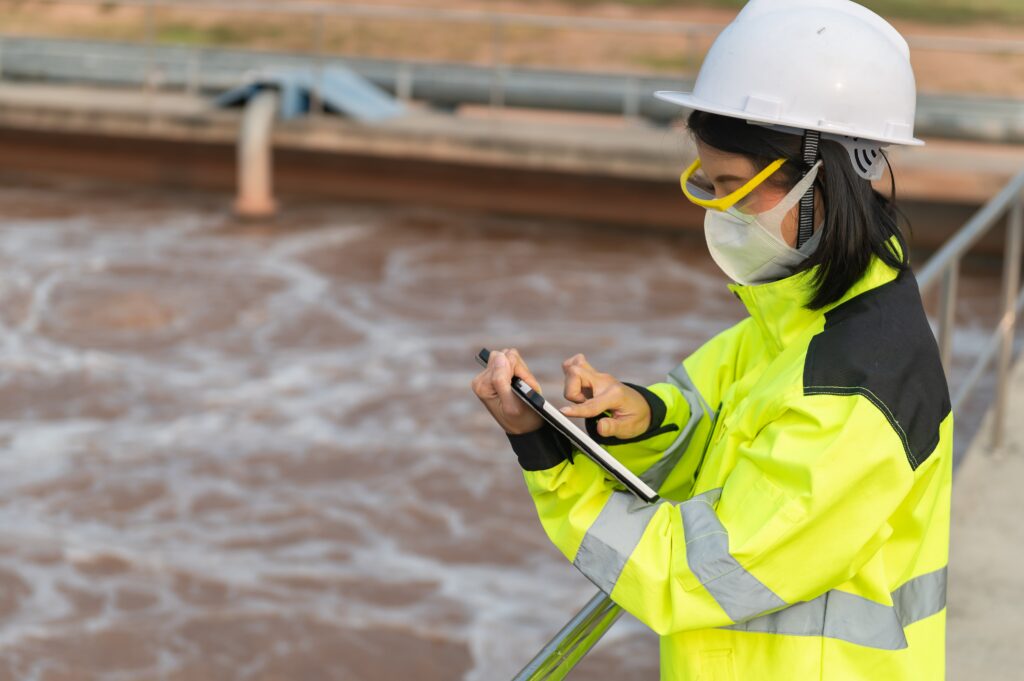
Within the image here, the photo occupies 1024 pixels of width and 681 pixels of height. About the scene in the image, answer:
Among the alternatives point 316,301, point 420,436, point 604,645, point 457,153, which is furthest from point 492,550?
point 457,153

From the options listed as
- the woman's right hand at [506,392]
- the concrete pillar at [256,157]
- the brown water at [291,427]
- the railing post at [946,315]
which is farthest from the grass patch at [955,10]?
the woman's right hand at [506,392]

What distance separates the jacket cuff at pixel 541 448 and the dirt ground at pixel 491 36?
10164 millimetres

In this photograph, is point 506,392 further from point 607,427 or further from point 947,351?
point 947,351

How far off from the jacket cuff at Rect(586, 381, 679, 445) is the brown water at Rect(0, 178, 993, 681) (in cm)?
370

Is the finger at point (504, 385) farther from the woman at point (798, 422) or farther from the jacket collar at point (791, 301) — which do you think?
the jacket collar at point (791, 301)

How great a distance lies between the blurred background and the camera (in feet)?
18.9

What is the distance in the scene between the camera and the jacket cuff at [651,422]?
5.61 ft

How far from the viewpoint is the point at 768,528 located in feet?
4.47

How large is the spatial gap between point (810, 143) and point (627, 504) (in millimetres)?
456

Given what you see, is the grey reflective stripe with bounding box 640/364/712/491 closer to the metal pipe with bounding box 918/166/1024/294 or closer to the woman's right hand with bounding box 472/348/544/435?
the woman's right hand with bounding box 472/348/544/435

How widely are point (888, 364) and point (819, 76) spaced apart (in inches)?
13.6

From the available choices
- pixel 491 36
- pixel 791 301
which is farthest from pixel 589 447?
pixel 491 36

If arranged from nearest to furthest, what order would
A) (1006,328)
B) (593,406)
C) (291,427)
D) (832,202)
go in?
(832,202), (593,406), (1006,328), (291,427)

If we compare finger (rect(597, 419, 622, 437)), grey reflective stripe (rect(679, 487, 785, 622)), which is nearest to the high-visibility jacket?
grey reflective stripe (rect(679, 487, 785, 622))
